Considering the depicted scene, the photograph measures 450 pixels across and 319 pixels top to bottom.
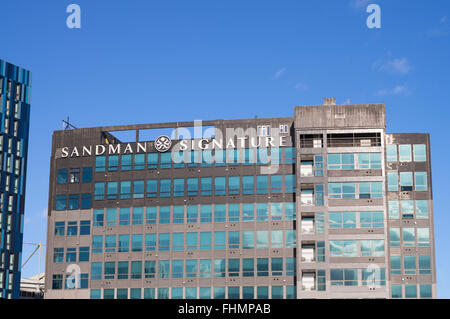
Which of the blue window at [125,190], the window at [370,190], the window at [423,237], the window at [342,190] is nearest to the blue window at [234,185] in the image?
the window at [342,190]

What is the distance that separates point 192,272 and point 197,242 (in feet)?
13.8

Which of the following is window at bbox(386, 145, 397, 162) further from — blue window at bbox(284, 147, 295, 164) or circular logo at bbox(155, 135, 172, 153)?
circular logo at bbox(155, 135, 172, 153)

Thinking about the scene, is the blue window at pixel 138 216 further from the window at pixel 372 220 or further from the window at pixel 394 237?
the window at pixel 394 237

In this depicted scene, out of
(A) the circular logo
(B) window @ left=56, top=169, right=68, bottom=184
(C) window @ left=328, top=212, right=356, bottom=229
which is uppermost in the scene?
(A) the circular logo

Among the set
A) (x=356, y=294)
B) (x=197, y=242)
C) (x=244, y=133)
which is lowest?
(x=356, y=294)

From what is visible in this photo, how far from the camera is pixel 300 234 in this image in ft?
314

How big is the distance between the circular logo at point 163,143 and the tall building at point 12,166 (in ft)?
189

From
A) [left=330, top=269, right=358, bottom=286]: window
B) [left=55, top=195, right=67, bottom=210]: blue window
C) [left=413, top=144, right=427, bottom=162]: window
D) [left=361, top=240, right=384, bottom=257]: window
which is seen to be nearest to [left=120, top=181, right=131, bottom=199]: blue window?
[left=55, top=195, right=67, bottom=210]: blue window

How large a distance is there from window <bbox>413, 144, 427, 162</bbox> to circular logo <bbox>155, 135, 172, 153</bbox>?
34.8 m

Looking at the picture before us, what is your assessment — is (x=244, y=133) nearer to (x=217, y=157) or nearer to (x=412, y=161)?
(x=217, y=157)

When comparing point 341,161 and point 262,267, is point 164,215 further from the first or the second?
point 341,161

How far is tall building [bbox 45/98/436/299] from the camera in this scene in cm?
9481

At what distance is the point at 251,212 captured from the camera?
99.6 meters
